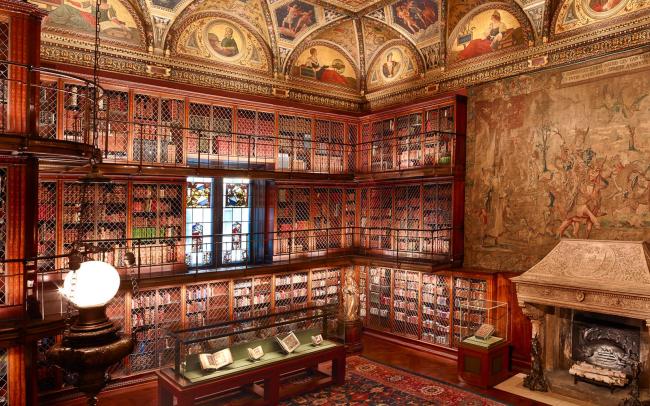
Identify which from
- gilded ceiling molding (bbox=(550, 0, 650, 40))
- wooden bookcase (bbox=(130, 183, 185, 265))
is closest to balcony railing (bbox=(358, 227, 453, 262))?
gilded ceiling molding (bbox=(550, 0, 650, 40))

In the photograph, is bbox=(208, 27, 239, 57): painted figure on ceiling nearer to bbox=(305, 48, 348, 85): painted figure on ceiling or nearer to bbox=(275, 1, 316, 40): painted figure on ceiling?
bbox=(275, 1, 316, 40): painted figure on ceiling

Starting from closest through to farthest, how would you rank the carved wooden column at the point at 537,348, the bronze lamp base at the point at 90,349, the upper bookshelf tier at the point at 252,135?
the bronze lamp base at the point at 90,349
the carved wooden column at the point at 537,348
the upper bookshelf tier at the point at 252,135

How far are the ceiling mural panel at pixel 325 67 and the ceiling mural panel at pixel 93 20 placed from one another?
3474 millimetres

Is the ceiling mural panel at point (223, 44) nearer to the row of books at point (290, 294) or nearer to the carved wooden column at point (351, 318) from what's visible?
the row of books at point (290, 294)

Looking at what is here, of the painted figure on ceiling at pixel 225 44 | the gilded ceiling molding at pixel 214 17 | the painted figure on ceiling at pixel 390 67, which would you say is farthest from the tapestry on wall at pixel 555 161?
the painted figure on ceiling at pixel 225 44

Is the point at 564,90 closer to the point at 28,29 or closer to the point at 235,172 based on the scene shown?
the point at 235,172

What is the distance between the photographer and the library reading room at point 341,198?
6418 mm

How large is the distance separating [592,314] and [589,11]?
4781mm

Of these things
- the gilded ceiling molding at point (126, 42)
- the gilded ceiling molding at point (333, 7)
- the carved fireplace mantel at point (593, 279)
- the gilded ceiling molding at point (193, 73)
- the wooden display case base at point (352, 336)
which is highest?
the gilded ceiling molding at point (333, 7)

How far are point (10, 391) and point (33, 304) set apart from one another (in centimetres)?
88

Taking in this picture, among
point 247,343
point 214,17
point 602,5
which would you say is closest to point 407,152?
point 602,5

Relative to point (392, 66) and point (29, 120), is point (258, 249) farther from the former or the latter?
point (29, 120)

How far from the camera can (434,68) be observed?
32.0 ft

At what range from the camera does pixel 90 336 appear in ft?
8.07
